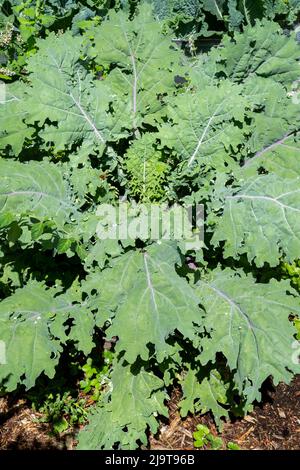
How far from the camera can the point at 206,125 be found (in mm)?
3154

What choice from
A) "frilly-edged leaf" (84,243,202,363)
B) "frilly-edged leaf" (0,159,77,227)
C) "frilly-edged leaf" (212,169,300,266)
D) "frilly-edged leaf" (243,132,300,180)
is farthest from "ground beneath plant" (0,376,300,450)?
"frilly-edged leaf" (243,132,300,180)

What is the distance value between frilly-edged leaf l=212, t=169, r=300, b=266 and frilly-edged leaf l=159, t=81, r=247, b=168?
0.39 m

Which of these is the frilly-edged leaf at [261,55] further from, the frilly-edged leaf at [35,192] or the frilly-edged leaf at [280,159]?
the frilly-edged leaf at [35,192]

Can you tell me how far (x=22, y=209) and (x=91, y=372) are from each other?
49.5 inches

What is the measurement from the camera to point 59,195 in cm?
296

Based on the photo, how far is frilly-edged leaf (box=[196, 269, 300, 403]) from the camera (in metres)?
2.40

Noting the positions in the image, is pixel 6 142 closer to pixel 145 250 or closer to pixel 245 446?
pixel 145 250

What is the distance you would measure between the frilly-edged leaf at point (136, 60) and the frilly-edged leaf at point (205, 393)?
172 centimetres

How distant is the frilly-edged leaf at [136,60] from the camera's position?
128 inches

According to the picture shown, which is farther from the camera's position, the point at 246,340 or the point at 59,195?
the point at 59,195

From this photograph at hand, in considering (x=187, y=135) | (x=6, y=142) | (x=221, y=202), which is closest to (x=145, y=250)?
(x=221, y=202)

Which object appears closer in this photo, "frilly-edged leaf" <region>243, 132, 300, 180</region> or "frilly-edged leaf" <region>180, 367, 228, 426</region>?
"frilly-edged leaf" <region>180, 367, 228, 426</region>

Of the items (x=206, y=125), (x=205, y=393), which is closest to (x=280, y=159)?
(x=206, y=125)

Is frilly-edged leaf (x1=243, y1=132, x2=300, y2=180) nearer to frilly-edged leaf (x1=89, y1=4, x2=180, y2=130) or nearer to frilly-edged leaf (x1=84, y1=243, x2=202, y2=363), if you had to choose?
frilly-edged leaf (x1=89, y1=4, x2=180, y2=130)
